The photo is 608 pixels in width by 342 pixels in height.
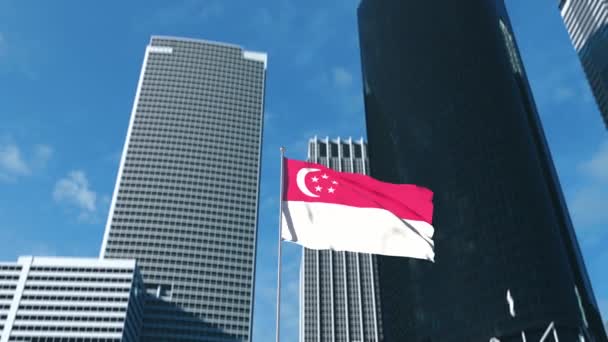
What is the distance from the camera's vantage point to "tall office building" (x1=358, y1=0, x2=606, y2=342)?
13288 cm

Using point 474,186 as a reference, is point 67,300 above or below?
below

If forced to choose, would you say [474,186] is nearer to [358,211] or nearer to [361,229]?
[358,211]

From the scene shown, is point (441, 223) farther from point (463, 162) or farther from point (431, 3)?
point (431, 3)

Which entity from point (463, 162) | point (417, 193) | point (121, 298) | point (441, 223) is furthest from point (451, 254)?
point (417, 193)

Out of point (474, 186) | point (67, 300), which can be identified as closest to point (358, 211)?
point (474, 186)

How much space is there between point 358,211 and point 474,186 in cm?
12774

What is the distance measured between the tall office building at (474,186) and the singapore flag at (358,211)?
90236 millimetres

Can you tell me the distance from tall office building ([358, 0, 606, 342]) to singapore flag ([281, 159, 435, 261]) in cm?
9024

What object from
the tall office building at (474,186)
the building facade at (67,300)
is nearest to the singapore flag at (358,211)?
the tall office building at (474,186)

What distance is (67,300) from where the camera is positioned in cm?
18162

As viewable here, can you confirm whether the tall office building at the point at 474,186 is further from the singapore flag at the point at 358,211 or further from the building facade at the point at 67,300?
the singapore flag at the point at 358,211

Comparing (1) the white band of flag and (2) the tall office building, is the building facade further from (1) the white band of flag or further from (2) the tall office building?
(1) the white band of flag

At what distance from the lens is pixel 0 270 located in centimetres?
18462

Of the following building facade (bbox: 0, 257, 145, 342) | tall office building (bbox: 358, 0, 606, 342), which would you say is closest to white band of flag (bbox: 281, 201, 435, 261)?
tall office building (bbox: 358, 0, 606, 342)
